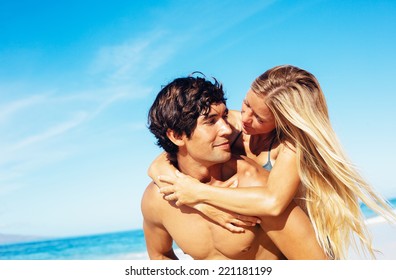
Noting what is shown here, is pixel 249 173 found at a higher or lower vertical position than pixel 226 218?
higher

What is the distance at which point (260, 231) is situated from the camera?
3730 mm

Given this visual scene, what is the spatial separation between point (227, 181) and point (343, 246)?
114cm

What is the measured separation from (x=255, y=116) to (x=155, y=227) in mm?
1279

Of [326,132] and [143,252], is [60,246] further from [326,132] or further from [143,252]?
[326,132]

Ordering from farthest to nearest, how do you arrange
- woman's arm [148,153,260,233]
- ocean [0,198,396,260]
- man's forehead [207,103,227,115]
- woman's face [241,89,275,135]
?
ocean [0,198,396,260], woman's face [241,89,275,135], man's forehead [207,103,227,115], woman's arm [148,153,260,233]

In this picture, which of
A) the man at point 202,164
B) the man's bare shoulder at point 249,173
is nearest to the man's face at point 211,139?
the man at point 202,164

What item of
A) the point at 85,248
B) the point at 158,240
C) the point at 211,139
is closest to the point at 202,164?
the point at 211,139

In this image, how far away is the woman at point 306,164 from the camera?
3656mm

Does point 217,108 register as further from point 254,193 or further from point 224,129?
point 254,193

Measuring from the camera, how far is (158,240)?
4254mm

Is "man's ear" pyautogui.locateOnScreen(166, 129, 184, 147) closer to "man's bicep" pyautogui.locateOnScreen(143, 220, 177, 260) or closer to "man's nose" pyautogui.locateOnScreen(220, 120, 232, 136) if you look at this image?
"man's nose" pyautogui.locateOnScreen(220, 120, 232, 136)

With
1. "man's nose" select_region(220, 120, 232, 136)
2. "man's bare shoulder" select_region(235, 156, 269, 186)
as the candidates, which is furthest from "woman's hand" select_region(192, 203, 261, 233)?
"man's nose" select_region(220, 120, 232, 136)

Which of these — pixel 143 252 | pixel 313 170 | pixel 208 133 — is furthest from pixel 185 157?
pixel 143 252

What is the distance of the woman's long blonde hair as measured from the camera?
379 centimetres
